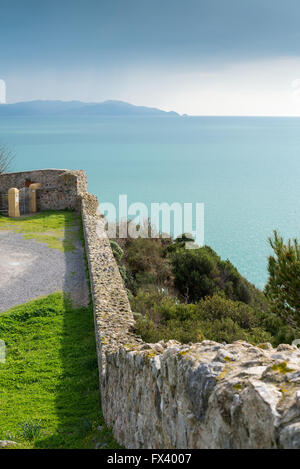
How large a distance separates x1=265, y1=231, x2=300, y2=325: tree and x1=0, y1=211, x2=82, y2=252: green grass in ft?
27.7

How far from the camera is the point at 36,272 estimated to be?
14.5 m

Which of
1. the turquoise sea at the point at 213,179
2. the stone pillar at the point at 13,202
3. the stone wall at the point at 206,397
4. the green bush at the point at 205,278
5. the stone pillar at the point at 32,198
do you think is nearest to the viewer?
the stone wall at the point at 206,397

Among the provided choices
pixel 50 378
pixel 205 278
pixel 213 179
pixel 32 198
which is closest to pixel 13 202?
pixel 32 198

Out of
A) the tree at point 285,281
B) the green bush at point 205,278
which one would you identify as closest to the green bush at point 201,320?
the tree at point 285,281

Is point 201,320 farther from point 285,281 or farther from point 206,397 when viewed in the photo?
point 206,397

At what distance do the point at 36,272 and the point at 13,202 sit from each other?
8.60 meters

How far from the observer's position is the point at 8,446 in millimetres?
5906

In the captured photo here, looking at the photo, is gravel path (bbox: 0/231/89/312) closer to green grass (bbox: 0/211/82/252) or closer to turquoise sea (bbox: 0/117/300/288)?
green grass (bbox: 0/211/82/252)

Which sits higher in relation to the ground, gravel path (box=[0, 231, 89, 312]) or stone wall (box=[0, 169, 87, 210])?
stone wall (box=[0, 169, 87, 210])

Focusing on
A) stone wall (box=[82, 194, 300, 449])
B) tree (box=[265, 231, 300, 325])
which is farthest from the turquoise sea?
stone wall (box=[82, 194, 300, 449])

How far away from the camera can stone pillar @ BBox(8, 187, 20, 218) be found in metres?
22.1

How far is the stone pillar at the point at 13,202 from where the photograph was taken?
72.6ft

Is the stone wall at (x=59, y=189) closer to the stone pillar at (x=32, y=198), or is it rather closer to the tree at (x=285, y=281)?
the stone pillar at (x=32, y=198)

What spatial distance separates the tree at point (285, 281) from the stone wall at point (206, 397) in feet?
15.4
